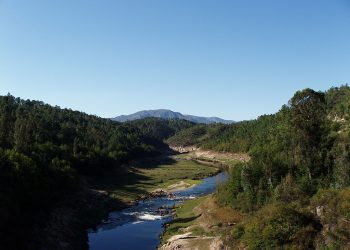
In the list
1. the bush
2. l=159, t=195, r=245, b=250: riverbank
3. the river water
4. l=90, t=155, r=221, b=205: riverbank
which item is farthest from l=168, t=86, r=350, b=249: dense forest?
l=90, t=155, r=221, b=205: riverbank

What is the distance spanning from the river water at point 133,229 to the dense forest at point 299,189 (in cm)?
1654

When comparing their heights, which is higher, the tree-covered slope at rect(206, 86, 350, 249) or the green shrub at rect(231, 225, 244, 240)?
the tree-covered slope at rect(206, 86, 350, 249)

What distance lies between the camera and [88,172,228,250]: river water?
2924 inches

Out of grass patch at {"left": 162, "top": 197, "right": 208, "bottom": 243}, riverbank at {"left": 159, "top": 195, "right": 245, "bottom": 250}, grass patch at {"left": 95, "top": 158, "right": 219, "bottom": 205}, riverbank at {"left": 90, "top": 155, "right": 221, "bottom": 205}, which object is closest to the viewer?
riverbank at {"left": 159, "top": 195, "right": 245, "bottom": 250}

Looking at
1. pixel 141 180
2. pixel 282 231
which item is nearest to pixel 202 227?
pixel 282 231

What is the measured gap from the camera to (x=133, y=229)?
3300 inches

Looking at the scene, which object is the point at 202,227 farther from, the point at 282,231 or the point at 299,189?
the point at 282,231

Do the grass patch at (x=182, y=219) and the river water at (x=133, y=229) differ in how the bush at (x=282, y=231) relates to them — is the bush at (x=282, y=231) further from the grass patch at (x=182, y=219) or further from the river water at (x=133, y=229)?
the river water at (x=133, y=229)

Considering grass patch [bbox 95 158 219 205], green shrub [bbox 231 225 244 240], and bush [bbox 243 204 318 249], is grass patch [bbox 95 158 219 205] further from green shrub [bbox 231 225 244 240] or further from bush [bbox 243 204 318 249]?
bush [bbox 243 204 318 249]

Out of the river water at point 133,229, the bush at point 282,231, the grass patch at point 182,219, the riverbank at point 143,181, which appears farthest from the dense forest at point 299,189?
the riverbank at point 143,181

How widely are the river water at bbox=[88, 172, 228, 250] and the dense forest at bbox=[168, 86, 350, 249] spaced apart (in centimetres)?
1654

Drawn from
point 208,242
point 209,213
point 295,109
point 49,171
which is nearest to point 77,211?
point 49,171

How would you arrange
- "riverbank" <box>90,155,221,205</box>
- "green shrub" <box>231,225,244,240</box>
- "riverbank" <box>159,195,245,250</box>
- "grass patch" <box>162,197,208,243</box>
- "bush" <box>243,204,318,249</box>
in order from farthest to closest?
"riverbank" <box>90,155,221,205</box> → "grass patch" <box>162,197,208,243</box> → "riverbank" <box>159,195,245,250</box> → "green shrub" <box>231,225,244,240</box> → "bush" <box>243,204,318,249</box>

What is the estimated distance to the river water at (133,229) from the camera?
244ft
